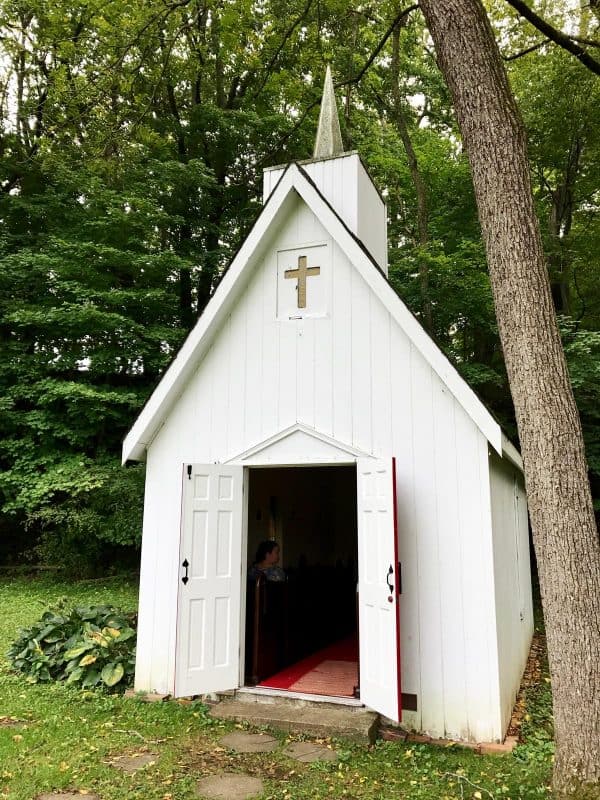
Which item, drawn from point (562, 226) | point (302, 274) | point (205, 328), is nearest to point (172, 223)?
point (205, 328)

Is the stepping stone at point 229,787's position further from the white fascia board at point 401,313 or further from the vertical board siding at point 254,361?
the white fascia board at point 401,313

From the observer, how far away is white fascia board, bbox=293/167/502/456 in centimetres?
569

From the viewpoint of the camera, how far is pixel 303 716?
575cm

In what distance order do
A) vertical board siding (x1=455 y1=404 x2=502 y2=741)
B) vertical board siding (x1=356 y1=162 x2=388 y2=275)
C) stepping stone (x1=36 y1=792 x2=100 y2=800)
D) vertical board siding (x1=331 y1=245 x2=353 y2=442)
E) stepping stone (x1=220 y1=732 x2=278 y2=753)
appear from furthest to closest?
vertical board siding (x1=356 y1=162 x2=388 y2=275) → vertical board siding (x1=331 y1=245 x2=353 y2=442) → vertical board siding (x1=455 y1=404 x2=502 y2=741) → stepping stone (x1=220 y1=732 x2=278 y2=753) → stepping stone (x1=36 y1=792 x2=100 y2=800)

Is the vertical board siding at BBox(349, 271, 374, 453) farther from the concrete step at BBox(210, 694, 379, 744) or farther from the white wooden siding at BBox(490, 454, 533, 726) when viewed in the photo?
the concrete step at BBox(210, 694, 379, 744)

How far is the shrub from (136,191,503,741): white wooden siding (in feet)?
1.86

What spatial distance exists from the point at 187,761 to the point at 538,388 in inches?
165

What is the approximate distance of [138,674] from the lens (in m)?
6.84

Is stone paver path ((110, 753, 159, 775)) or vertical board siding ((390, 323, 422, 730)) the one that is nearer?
stone paver path ((110, 753, 159, 775))

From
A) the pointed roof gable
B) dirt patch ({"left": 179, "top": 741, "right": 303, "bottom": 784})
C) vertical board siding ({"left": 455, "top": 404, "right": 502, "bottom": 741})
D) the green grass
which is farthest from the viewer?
the pointed roof gable

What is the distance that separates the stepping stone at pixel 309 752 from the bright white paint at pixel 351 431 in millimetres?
941

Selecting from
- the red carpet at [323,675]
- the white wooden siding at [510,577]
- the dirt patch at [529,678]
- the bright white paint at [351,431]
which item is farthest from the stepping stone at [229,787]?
the dirt patch at [529,678]

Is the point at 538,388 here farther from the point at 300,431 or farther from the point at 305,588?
the point at 305,588

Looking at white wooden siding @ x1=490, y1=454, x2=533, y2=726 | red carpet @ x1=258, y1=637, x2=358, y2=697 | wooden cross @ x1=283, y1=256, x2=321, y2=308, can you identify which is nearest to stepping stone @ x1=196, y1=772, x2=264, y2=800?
red carpet @ x1=258, y1=637, x2=358, y2=697
